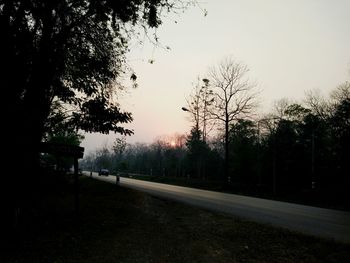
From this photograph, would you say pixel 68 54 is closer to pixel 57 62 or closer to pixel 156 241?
pixel 57 62

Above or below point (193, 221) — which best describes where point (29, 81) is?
above

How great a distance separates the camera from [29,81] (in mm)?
Answer: 10742

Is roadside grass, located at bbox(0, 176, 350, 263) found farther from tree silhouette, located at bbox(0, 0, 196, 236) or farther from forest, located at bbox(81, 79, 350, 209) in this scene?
forest, located at bbox(81, 79, 350, 209)

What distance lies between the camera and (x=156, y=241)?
9438 mm

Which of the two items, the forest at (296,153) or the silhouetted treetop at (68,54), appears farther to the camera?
the forest at (296,153)

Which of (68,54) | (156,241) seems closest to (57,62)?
(68,54)

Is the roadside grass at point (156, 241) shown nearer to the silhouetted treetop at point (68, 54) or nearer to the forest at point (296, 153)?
the silhouetted treetop at point (68, 54)

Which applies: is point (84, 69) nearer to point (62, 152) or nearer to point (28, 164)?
point (62, 152)

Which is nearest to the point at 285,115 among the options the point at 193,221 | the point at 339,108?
the point at 339,108

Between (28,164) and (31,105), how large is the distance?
1685 millimetres

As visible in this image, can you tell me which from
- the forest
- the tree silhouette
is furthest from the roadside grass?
the forest

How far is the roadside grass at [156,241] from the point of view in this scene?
26.2ft

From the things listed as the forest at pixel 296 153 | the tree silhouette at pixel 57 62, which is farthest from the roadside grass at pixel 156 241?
the forest at pixel 296 153

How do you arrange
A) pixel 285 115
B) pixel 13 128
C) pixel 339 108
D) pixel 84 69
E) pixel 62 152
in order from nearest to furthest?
pixel 13 128, pixel 62 152, pixel 84 69, pixel 339 108, pixel 285 115
